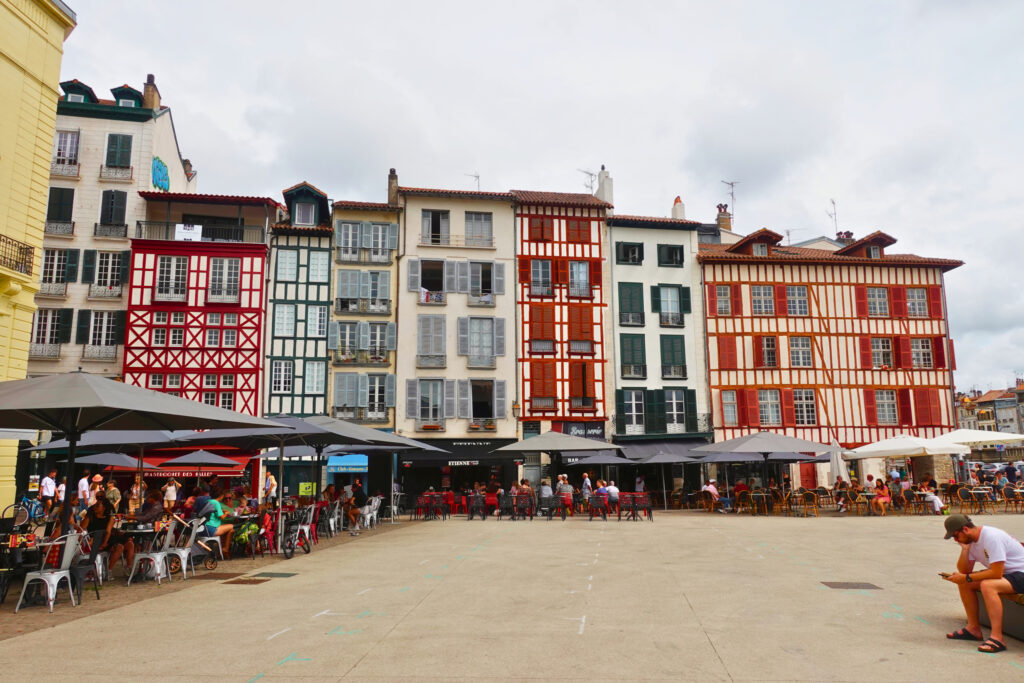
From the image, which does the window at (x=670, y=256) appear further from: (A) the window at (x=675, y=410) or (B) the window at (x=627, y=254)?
(A) the window at (x=675, y=410)

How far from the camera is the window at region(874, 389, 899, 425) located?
32875mm

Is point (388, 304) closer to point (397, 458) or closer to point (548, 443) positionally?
point (397, 458)

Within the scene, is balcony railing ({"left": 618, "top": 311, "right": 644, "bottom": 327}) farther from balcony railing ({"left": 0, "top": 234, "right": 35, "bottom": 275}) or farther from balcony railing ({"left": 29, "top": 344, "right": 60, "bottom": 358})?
balcony railing ({"left": 0, "top": 234, "right": 35, "bottom": 275})

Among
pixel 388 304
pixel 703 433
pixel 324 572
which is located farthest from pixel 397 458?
pixel 324 572

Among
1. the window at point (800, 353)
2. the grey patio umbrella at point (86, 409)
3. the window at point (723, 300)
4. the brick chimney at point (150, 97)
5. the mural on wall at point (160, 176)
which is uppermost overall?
the brick chimney at point (150, 97)

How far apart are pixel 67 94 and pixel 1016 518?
115ft

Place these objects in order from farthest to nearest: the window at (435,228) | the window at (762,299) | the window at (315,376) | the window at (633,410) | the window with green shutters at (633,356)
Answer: the window at (762,299) → the window with green shutters at (633,356) → the window at (435,228) → the window at (633,410) → the window at (315,376)

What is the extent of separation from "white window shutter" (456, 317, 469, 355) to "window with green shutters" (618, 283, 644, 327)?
21.6 ft

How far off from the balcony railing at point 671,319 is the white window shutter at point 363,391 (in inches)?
503

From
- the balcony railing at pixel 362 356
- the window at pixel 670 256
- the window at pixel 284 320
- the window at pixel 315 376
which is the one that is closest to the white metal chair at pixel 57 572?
the window at pixel 315 376

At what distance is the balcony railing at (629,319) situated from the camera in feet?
107

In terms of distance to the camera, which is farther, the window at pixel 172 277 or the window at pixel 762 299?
the window at pixel 762 299

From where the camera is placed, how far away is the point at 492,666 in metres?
5.32

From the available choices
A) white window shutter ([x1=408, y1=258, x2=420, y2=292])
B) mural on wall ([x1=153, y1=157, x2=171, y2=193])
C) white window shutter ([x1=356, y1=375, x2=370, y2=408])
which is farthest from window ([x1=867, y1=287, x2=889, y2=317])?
mural on wall ([x1=153, y1=157, x2=171, y2=193])
